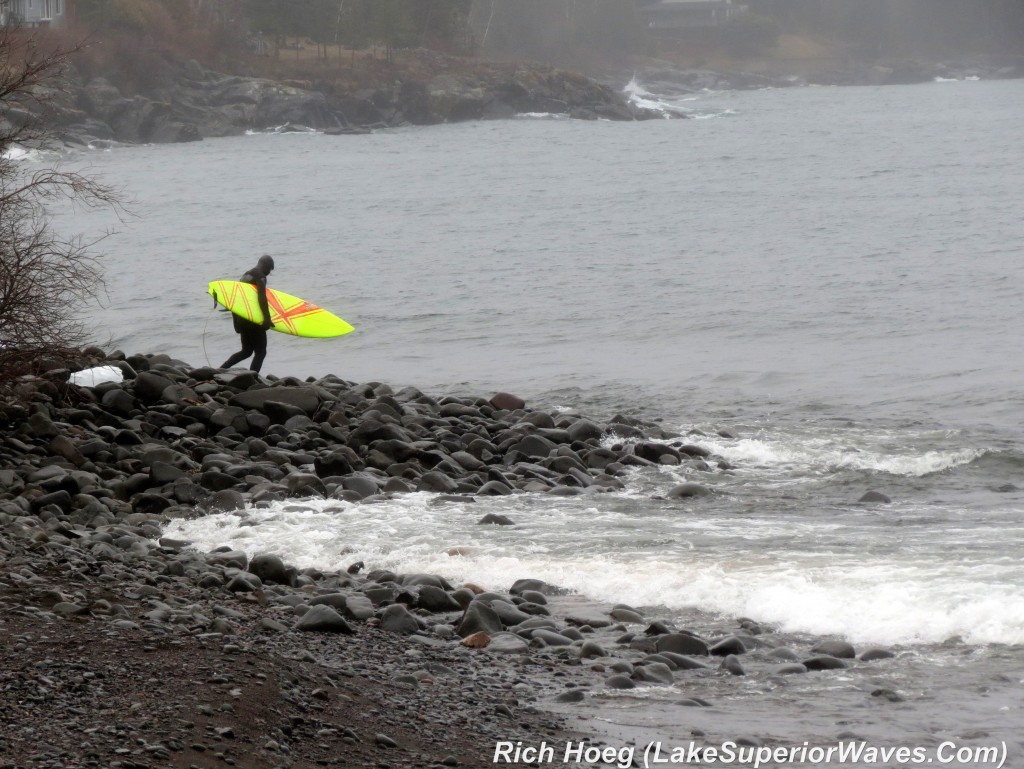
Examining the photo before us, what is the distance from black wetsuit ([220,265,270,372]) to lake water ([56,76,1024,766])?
4132 millimetres

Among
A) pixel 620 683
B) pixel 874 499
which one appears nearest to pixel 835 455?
pixel 874 499

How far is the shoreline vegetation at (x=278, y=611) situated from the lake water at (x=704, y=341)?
615 millimetres

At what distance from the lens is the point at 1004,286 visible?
30.0 metres

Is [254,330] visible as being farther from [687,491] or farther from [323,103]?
[323,103]

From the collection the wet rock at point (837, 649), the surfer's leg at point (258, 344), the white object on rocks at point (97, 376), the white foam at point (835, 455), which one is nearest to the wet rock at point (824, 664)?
the wet rock at point (837, 649)

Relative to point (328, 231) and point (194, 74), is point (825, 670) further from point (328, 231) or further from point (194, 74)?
point (194, 74)

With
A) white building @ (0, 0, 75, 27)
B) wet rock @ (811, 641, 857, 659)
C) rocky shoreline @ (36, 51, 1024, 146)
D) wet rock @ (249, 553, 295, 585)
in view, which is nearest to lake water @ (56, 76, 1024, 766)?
wet rock @ (811, 641, 857, 659)

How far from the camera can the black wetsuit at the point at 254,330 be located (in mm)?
18234

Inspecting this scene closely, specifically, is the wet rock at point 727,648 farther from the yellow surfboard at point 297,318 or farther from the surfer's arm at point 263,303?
the yellow surfboard at point 297,318

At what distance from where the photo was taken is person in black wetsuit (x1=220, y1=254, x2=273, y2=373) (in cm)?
1825

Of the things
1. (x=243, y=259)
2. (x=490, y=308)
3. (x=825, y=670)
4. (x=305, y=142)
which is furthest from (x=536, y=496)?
(x=305, y=142)

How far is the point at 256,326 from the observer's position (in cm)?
1844

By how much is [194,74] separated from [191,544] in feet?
321

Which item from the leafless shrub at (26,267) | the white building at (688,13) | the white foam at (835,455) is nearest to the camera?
the leafless shrub at (26,267)
